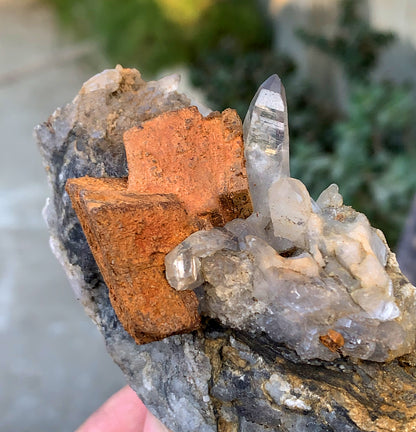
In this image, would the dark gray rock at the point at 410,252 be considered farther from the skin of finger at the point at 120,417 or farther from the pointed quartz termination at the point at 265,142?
the pointed quartz termination at the point at 265,142

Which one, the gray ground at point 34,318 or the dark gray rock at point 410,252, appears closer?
the dark gray rock at point 410,252

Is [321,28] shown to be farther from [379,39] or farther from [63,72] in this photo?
[63,72]

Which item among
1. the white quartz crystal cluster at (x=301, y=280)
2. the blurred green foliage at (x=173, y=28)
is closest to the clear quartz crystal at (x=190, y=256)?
the white quartz crystal cluster at (x=301, y=280)

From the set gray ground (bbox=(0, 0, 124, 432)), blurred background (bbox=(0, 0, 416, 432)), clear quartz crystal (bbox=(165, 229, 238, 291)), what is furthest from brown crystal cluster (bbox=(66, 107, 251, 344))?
gray ground (bbox=(0, 0, 124, 432))

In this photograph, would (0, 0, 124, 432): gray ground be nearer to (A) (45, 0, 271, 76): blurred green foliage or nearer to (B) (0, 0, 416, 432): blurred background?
(B) (0, 0, 416, 432): blurred background

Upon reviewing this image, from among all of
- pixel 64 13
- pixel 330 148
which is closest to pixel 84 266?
pixel 330 148

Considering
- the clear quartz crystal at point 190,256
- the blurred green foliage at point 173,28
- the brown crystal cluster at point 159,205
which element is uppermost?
the blurred green foliage at point 173,28
